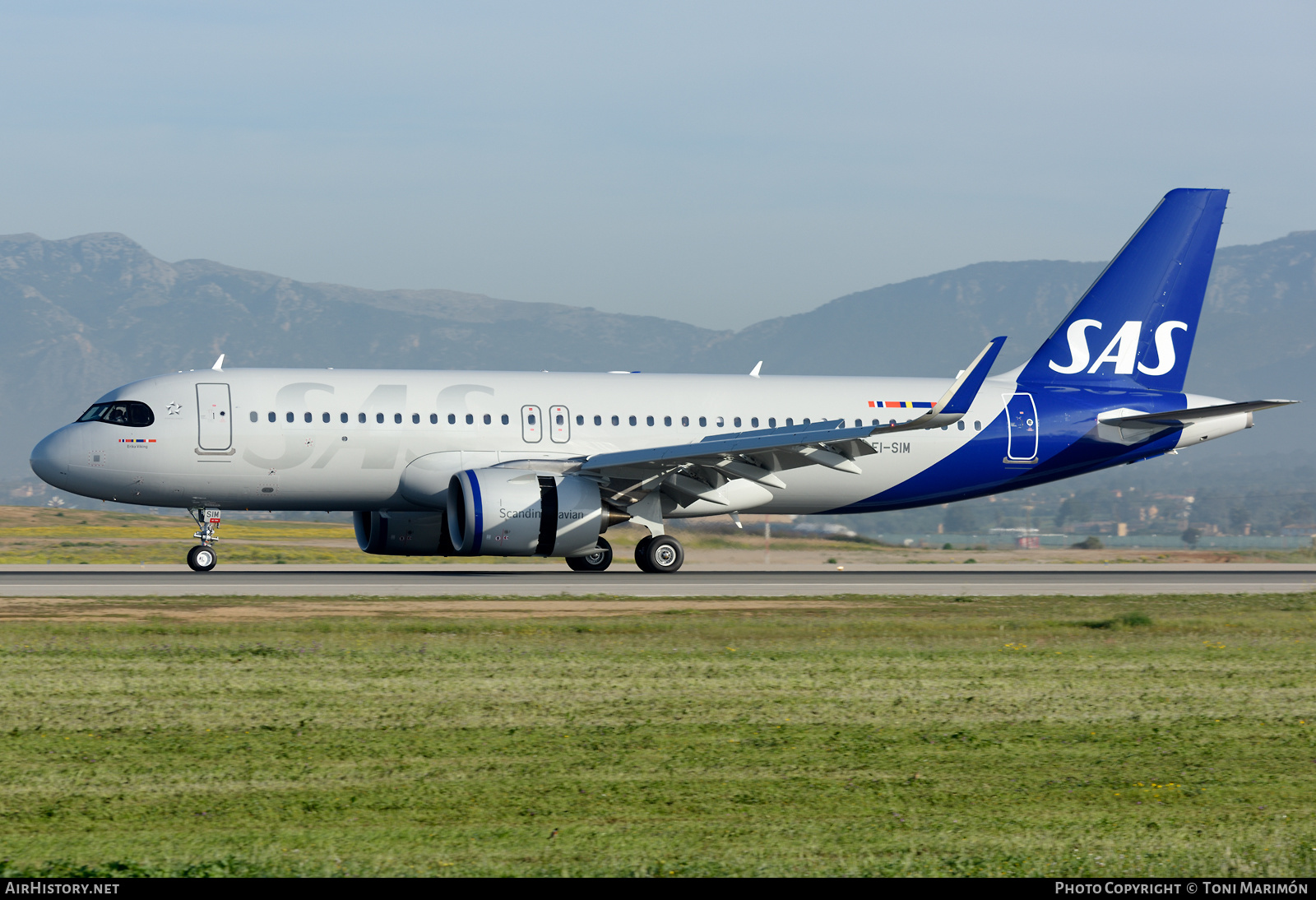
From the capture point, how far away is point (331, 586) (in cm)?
2664

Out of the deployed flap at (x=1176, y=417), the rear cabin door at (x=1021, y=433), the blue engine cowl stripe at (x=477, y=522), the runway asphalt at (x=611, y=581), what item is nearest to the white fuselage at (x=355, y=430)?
the runway asphalt at (x=611, y=581)

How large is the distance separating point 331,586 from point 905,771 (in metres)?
18.3

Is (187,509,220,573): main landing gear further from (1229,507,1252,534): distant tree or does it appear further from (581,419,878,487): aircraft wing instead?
(1229,507,1252,534): distant tree

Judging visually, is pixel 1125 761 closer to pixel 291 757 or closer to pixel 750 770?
pixel 750 770

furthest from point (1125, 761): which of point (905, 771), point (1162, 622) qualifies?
point (1162, 622)

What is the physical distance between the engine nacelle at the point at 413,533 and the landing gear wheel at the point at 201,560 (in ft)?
11.9

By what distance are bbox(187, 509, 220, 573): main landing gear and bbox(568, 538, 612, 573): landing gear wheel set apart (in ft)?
25.4

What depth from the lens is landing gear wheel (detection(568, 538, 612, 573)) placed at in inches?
1303

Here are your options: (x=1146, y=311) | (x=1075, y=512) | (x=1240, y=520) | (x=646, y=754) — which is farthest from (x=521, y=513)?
(x=1075, y=512)

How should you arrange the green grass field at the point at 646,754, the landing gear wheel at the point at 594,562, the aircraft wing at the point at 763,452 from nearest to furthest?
the green grass field at the point at 646,754, the aircraft wing at the point at 763,452, the landing gear wheel at the point at 594,562

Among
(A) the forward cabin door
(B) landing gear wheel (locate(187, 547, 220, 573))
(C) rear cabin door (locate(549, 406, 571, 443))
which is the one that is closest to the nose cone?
(A) the forward cabin door

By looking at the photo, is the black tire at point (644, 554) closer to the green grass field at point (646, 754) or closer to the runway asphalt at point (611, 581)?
the runway asphalt at point (611, 581)

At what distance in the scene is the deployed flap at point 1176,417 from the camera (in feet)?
113

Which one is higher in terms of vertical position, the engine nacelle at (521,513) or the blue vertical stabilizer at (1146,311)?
the blue vertical stabilizer at (1146,311)
